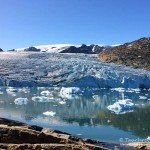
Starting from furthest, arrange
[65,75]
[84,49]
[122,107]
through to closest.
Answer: [84,49]
[65,75]
[122,107]

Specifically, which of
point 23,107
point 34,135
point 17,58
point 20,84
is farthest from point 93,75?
point 34,135

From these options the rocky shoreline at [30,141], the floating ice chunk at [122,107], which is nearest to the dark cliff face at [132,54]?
the floating ice chunk at [122,107]

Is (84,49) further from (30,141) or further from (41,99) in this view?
(30,141)

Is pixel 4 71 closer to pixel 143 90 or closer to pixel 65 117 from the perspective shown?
pixel 143 90

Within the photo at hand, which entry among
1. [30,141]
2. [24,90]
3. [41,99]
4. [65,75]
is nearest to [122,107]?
[41,99]

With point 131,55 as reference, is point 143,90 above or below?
below

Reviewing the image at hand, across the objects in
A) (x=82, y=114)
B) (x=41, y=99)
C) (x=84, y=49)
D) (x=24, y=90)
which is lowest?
(x=82, y=114)

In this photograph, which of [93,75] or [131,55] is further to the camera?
[131,55]
